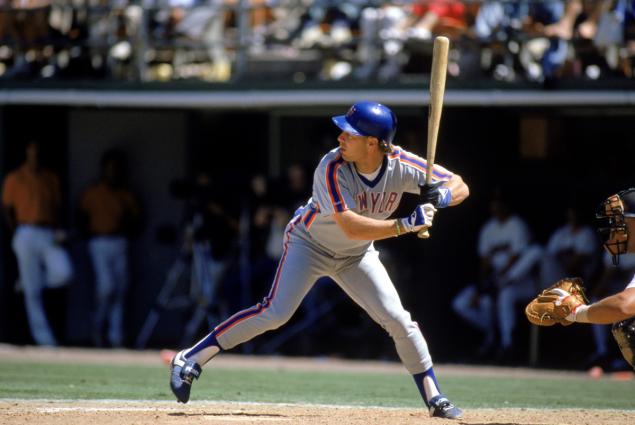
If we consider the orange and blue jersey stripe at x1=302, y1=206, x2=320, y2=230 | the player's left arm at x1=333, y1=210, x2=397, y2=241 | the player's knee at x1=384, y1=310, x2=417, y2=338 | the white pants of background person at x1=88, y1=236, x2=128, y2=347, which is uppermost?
the player's left arm at x1=333, y1=210, x2=397, y2=241

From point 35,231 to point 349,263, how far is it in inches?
272

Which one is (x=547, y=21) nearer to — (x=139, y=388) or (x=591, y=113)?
(x=591, y=113)

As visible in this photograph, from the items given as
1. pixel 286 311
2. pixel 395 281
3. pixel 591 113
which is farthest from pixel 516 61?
pixel 286 311

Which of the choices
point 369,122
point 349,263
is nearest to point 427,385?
point 349,263

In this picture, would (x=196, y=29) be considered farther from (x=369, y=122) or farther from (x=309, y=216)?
(x=369, y=122)

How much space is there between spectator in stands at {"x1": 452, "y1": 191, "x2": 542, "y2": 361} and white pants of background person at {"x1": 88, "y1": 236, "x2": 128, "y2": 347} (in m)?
3.79

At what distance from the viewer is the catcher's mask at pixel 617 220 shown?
5668 mm

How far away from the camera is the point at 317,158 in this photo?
1397 centimetres

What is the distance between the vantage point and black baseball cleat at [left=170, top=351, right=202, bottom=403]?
6715 mm

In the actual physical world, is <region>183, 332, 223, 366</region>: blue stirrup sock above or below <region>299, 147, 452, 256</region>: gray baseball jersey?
below

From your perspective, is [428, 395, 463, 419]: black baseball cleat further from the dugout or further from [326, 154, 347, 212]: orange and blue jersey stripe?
the dugout

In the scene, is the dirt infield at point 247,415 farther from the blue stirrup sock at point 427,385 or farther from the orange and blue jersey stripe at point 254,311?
the orange and blue jersey stripe at point 254,311

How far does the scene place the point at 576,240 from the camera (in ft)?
39.3

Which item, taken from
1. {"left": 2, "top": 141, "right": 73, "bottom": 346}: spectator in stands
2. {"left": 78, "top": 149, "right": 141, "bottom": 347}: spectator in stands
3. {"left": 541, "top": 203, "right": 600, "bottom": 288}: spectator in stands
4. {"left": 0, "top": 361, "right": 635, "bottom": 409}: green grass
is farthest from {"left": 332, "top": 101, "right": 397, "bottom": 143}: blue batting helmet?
{"left": 78, "top": 149, "right": 141, "bottom": 347}: spectator in stands
